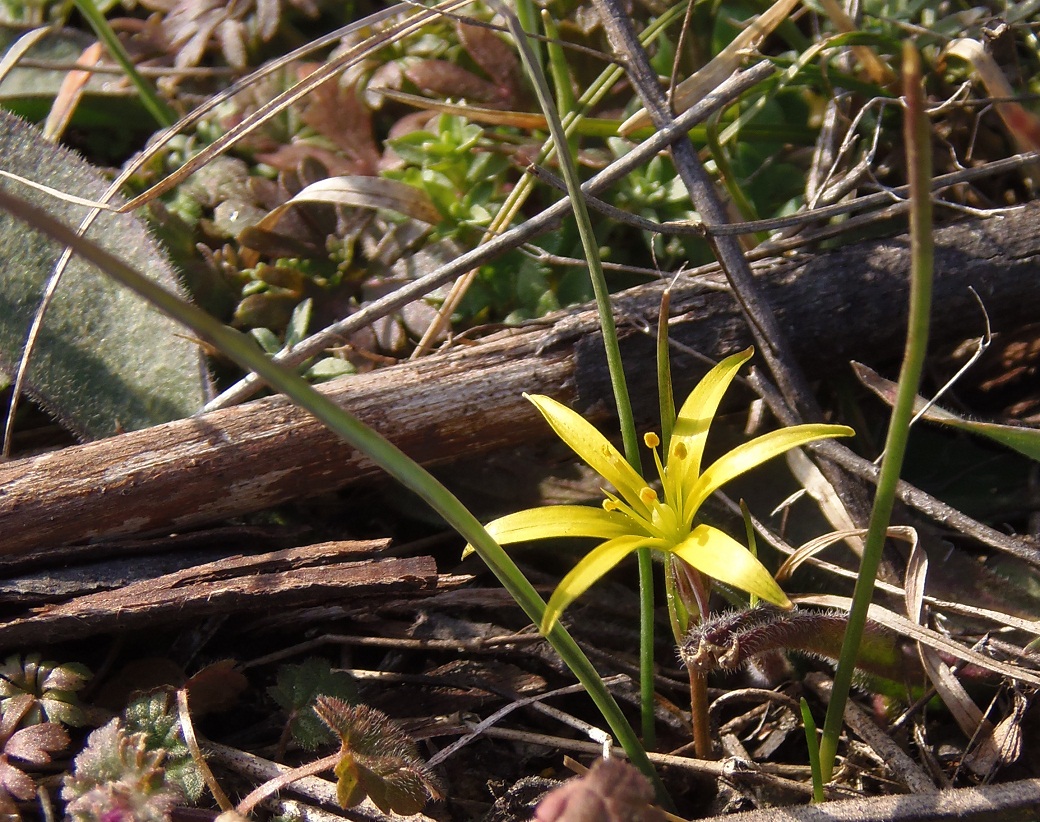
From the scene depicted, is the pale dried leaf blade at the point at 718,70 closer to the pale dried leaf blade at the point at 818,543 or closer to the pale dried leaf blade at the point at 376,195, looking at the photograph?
the pale dried leaf blade at the point at 376,195

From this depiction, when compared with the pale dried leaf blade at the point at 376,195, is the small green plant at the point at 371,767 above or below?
below

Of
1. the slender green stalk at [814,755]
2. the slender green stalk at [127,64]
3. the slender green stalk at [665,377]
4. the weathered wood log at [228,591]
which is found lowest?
the slender green stalk at [814,755]

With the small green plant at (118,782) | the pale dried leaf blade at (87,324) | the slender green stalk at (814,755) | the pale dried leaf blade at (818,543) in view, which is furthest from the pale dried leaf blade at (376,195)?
the slender green stalk at (814,755)

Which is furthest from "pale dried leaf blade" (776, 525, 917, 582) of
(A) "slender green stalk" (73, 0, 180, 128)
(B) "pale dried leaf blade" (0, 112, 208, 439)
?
(A) "slender green stalk" (73, 0, 180, 128)

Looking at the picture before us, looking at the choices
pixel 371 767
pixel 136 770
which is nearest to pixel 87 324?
pixel 136 770

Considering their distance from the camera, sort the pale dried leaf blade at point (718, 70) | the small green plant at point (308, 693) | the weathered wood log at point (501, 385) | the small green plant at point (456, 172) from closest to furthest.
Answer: the small green plant at point (308, 693) → the weathered wood log at point (501, 385) → the pale dried leaf blade at point (718, 70) → the small green plant at point (456, 172)

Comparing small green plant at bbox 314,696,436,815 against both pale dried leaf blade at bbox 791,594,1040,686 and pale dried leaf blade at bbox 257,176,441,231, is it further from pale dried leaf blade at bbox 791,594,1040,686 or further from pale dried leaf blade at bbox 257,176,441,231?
pale dried leaf blade at bbox 257,176,441,231
